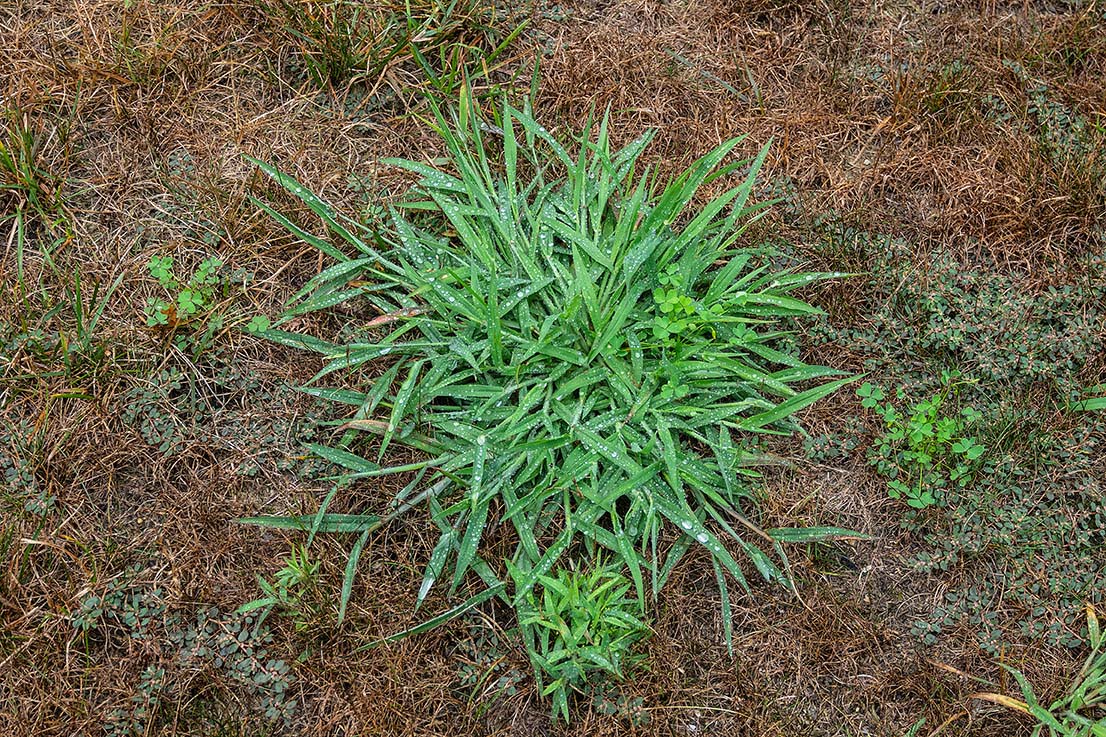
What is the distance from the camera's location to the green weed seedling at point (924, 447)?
223cm

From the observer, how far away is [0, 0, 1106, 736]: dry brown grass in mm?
2084

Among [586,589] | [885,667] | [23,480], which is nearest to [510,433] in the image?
[586,589]

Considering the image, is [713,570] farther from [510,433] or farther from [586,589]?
[510,433]

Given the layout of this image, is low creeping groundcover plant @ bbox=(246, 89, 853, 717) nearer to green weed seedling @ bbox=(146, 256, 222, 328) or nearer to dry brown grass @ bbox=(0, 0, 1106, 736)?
dry brown grass @ bbox=(0, 0, 1106, 736)

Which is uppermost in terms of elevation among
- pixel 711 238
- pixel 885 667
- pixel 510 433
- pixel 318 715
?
pixel 711 238

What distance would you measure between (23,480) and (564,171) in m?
1.67

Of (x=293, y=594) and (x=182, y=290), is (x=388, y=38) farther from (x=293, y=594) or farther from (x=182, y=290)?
(x=293, y=594)

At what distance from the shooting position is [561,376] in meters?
2.22

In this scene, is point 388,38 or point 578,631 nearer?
point 578,631

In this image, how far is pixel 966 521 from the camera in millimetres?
2219

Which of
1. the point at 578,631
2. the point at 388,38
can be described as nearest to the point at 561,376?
the point at 578,631

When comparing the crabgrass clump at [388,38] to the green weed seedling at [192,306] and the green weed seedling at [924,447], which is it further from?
the green weed seedling at [924,447]

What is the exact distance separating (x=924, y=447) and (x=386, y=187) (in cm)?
165

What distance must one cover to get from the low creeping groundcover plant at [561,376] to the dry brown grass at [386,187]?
0.11 metres
